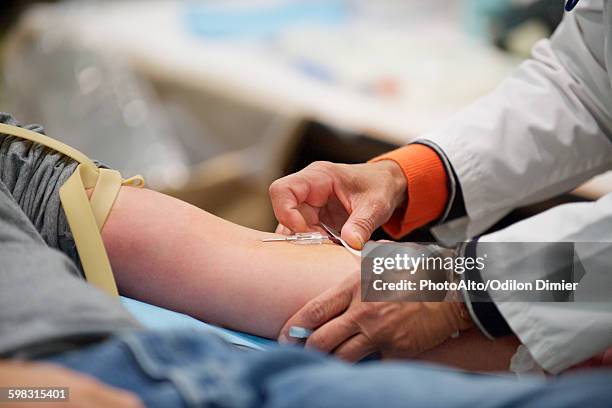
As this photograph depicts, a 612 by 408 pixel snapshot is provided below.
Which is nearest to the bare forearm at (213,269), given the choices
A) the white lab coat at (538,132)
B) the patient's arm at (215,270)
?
the patient's arm at (215,270)

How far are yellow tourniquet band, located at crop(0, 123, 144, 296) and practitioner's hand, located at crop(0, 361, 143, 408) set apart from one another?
0.76 ft

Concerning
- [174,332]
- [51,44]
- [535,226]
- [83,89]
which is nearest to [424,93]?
[83,89]

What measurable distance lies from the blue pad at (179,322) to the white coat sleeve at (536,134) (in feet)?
1.09

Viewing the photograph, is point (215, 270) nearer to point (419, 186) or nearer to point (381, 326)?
point (381, 326)

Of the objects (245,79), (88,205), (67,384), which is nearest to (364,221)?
(88,205)

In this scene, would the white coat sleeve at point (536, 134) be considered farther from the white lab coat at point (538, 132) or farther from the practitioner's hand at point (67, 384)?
the practitioner's hand at point (67, 384)

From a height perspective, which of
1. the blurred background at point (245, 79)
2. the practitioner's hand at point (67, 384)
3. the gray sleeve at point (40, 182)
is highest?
the gray sleeve at point (40, 182)

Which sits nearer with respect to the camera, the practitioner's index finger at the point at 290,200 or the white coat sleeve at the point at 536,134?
the practitioner's index finger at the point at 290,200

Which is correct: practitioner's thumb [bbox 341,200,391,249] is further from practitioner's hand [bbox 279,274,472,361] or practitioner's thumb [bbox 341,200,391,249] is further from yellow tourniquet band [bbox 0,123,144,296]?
yellow tourniquet band [bbox 0,123,144,296]

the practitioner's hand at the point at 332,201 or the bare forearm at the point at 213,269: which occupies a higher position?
the practitioner's hand at the point at 332,201

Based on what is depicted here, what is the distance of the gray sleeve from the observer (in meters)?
0.81

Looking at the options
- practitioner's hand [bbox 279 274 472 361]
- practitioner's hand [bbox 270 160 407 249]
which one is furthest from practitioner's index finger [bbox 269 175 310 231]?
practitioner's hand [bbox 279 274 472 361]

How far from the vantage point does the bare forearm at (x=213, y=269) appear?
2.75 feet

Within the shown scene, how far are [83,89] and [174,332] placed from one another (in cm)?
173
